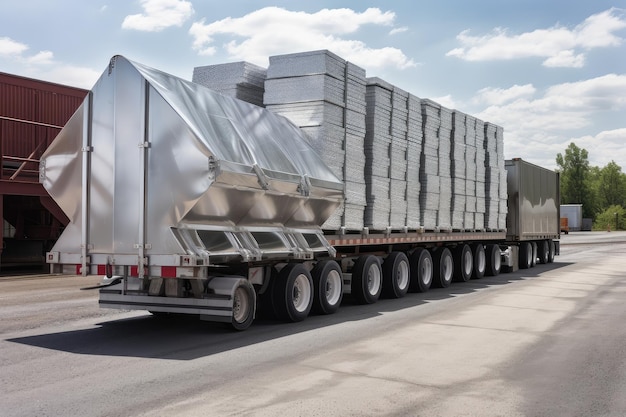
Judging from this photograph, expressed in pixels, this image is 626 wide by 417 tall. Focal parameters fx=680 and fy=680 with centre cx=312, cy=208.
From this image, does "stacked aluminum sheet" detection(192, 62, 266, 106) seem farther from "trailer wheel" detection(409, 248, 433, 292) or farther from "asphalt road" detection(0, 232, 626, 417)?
"trailer wheel" detection(409, 248, 433, 292)

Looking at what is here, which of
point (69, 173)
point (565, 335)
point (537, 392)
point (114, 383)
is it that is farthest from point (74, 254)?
point (565, 335)

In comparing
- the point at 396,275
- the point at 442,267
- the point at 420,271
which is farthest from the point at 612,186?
the point at 396,275

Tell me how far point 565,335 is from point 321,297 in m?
3.80

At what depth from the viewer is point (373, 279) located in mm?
13398

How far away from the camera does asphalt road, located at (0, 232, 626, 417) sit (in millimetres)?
5793

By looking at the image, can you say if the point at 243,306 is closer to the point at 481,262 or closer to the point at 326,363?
the point at 326,363

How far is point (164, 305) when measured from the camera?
→ 9164mm

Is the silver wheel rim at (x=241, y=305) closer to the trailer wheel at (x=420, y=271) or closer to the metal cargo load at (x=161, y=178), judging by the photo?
the metal cargo load at (x=161, y=178)

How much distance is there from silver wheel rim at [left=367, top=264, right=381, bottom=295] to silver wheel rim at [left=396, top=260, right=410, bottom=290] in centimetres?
125

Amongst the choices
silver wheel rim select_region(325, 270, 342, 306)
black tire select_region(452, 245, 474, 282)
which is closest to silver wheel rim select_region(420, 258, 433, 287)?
black tire select_region(452, 245, 474, 282)

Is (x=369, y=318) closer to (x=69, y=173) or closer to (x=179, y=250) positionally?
(x=179, y=250)

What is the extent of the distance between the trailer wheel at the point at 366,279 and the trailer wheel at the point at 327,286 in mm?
1108

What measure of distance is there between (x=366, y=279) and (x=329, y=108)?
3.38m

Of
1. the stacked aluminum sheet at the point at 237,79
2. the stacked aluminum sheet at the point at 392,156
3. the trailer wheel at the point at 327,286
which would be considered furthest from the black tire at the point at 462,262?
A: the stacked aluminum sheet at the point at 237,79
